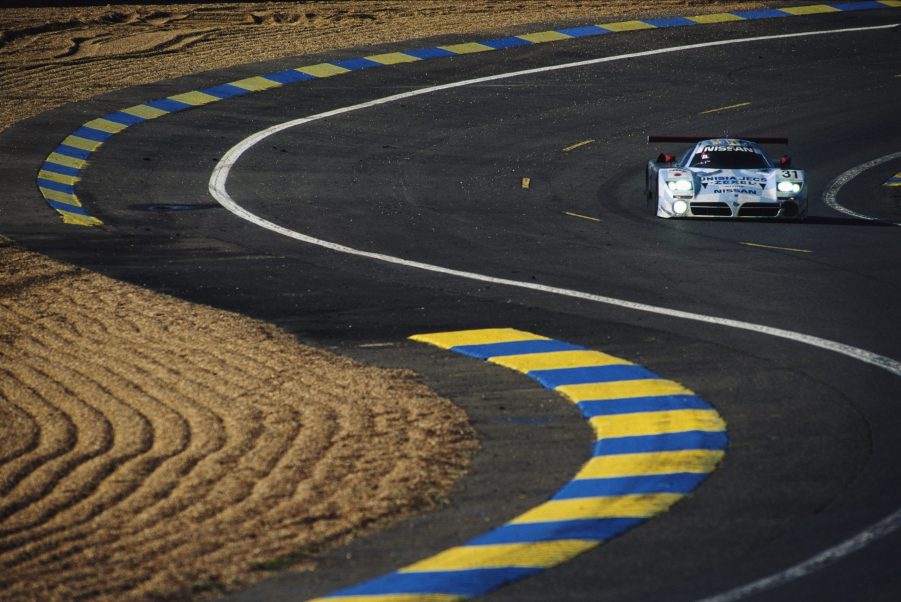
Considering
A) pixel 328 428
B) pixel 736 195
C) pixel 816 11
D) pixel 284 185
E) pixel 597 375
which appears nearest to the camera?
pixel 328 428

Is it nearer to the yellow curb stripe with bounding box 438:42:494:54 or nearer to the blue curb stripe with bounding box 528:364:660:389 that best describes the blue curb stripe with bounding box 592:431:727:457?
the blue curb stripe with bounding box 528:364:660:389

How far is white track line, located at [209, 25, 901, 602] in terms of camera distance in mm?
7879

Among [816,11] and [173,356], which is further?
[816,11]

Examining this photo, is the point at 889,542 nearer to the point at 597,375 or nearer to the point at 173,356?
the point at 597,375

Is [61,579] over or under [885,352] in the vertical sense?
over

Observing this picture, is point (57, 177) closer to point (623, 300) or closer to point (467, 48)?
point (623, 300)

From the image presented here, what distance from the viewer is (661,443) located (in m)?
10.3

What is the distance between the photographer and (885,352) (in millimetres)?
12891

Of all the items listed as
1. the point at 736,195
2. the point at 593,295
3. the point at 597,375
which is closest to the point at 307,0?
the point at 736,195

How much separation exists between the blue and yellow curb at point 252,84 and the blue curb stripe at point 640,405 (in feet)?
37.0

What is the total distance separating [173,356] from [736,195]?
1019 cm

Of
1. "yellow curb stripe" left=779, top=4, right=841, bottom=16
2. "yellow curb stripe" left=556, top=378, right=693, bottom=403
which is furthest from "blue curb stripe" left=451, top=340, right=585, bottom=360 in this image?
"yellow curb stripe" left=779, top=4, right=841, bottom=16

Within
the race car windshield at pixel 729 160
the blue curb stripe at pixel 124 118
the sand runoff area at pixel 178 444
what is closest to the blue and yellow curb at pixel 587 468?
the sand runoff area at pixel 178 444

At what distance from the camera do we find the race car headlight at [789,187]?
20.3 m
